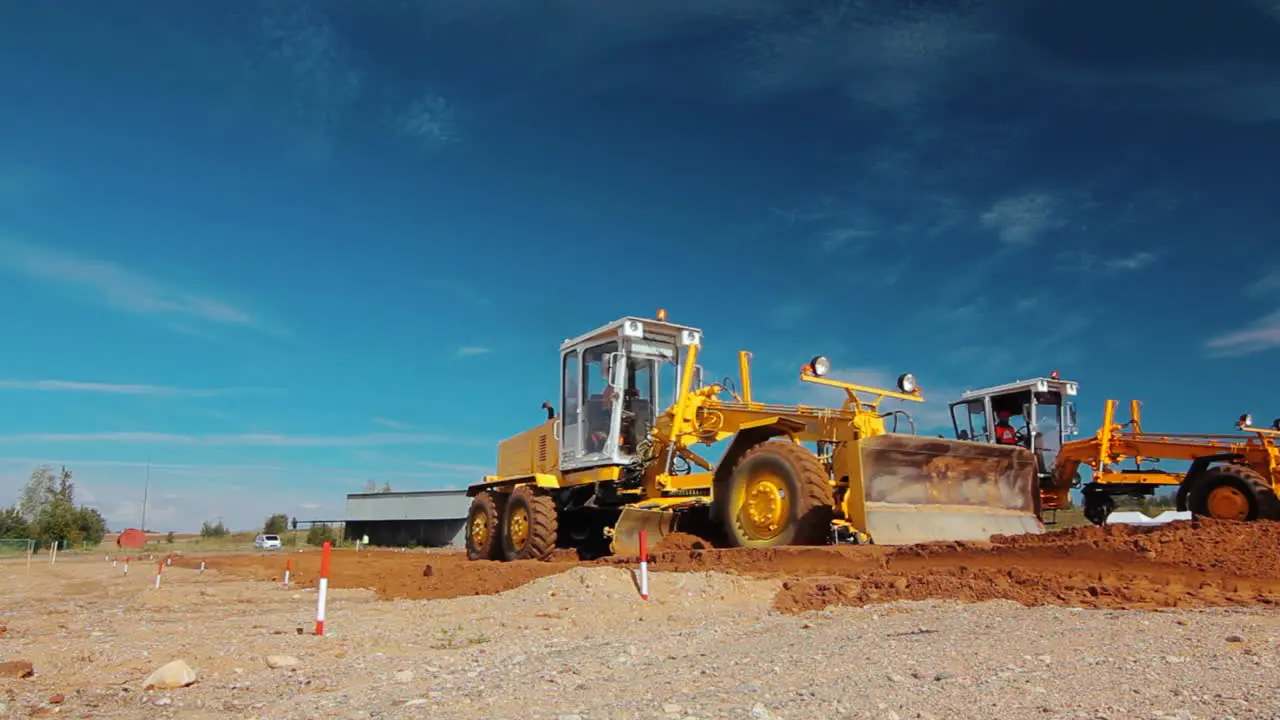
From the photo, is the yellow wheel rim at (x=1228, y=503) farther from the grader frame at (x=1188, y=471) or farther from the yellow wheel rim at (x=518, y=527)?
the yellow wheel rim at (x=518, y=527)

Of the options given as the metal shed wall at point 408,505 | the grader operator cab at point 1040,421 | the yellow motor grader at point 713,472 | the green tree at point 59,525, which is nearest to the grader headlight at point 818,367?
the yellow motor grader at point 713,472

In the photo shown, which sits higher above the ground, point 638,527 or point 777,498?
point 777,498

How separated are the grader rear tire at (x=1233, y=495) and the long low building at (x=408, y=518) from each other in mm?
35329

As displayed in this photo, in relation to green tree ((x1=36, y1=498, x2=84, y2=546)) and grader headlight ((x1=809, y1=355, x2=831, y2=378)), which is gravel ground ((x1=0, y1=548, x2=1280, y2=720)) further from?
green tree ((x1=36, y1=498, x2=84, y2=546))

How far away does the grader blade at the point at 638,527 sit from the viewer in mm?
11898

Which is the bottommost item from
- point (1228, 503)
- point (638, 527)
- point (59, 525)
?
point (638, 527)

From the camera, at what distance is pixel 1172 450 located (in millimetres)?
16016

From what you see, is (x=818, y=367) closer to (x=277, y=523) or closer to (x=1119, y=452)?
(x=1119, y=452)

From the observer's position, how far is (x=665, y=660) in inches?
236

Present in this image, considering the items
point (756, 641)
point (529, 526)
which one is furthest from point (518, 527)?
point (756, 641)

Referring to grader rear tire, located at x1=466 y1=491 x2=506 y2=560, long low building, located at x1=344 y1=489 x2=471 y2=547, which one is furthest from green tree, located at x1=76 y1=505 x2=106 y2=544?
grader rear tire, located at x1=466 y1=491 x2=506 y2=560

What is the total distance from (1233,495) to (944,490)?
21.4 feet

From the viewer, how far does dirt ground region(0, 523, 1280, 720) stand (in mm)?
4391

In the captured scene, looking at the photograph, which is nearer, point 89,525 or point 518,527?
point 518,527
